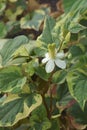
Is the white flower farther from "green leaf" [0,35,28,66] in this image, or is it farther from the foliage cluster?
"green leaf" [0,35,28,66]

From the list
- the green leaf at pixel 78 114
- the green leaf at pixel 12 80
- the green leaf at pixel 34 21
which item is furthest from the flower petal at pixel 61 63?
the green leaf at pixel 34 21

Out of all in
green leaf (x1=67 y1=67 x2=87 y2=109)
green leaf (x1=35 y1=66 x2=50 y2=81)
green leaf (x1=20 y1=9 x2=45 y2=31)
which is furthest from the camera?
green leaf (x1=20 y1=9 x2=45 y2=31)

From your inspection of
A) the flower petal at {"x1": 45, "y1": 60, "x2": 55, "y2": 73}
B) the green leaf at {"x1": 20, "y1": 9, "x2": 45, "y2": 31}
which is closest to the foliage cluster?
the flower petal at {"x1": 45, "y1": 60, "x2": 55, "y2": 73}

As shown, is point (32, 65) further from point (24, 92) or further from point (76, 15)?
point (76, 15)

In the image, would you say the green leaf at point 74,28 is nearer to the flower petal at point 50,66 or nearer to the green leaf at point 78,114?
the flower petal at point 50,66

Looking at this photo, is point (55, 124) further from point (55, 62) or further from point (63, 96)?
point (55, 62)
